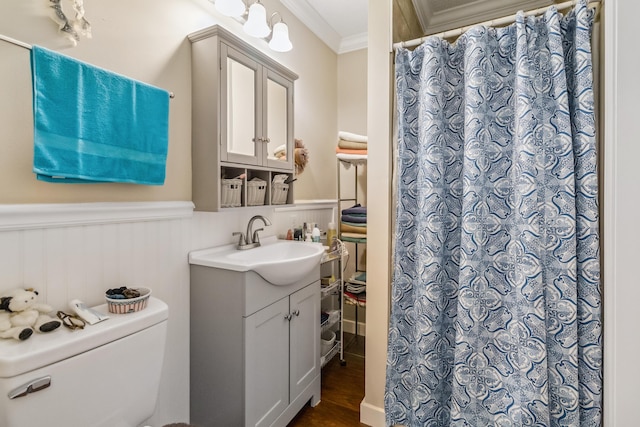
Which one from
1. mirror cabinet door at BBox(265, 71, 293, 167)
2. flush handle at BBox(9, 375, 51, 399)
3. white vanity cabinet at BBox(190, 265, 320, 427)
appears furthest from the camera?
mirror cabinet door at BBox(265, 71, 293, 167)

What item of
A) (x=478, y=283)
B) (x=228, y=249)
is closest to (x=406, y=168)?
(x=478, y=283)

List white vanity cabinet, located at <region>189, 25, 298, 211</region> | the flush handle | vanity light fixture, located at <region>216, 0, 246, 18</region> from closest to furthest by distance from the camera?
the flush handle, white vanity cabinet, located at <region>189, 25, 298, 211</region>, vanity light fixture, located at <region>216, 0, 246, 18</region>

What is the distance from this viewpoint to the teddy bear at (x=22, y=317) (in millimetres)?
860

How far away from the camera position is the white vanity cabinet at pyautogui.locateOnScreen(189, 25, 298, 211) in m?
1.47

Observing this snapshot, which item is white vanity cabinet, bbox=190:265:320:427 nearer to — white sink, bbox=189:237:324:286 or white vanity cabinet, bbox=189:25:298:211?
white sink, bbox=189:237:324:286

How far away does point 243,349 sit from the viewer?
1347mm

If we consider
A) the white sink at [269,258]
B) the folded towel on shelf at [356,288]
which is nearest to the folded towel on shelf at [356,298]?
the folded towel on shelf at [356,288]

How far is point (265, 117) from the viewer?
5.71 feet

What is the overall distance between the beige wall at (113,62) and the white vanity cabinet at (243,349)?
1.74 ft

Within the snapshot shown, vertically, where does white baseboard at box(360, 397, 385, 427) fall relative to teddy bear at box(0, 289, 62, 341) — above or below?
below

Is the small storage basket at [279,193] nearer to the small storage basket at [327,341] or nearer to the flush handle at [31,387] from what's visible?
the small storage basket at [327,341]

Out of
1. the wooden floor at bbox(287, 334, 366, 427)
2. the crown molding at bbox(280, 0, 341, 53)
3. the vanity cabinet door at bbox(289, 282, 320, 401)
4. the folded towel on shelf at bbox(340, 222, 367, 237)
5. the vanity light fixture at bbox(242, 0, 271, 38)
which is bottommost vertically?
the wooden floor at bbox(287, 334, 366, 427)

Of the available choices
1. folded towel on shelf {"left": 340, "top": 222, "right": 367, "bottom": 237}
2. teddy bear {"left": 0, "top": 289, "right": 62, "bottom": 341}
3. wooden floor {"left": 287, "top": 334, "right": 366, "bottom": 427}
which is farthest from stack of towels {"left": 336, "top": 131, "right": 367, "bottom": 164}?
teddy bear {"left": 0, "top": 289, "right": 62, "bottom": 341}

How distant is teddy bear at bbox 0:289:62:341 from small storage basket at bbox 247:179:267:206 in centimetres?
95
